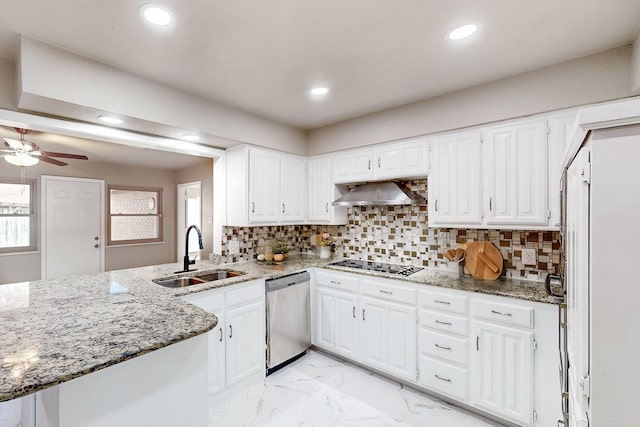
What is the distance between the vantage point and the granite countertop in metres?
0.88

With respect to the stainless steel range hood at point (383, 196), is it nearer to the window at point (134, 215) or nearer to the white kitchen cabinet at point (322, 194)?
the white kitchen cabinet at point (322, 194)

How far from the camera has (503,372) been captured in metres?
2.02

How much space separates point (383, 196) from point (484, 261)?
1.03 metres

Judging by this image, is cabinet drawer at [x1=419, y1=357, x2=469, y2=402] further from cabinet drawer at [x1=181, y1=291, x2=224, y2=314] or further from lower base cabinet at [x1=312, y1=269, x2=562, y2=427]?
cabinet drawer at [x1=181, y1=291, x2=224, y2=314]

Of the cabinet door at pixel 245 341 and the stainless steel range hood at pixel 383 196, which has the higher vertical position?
the stainless steel range hood at pixel 383 196

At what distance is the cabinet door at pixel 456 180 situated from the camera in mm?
2396

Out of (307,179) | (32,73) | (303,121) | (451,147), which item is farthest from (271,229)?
(32,73)

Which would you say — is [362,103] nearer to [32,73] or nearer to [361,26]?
[361,26]

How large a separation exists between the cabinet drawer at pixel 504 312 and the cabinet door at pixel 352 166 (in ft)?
5.05

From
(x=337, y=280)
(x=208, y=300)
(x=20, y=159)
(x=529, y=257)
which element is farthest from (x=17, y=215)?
(x=529, y=257)

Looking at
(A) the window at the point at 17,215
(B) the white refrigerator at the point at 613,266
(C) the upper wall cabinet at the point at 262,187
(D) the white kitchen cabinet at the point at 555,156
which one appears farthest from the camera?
(A) the window at the point at 17,215

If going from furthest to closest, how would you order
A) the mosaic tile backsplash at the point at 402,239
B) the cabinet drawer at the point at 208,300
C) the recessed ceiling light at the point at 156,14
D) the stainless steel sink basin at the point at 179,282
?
1. the stainless steel sink basin at the point at 179,282
2. the mosaic tile backsplash at the point at 402,239
3. the cabinet drawer at the point at 208,300
4. the recessed ceiling light at the point at 156,14

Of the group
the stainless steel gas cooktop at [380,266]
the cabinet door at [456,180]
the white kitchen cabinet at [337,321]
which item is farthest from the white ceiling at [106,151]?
the cabinet door at [456,180]

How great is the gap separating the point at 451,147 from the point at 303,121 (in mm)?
1576
